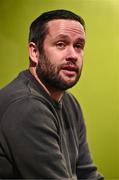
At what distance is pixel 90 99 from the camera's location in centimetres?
168

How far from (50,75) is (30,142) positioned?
0.29 metres

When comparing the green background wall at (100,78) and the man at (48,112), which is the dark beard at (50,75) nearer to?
the man at (48,112)

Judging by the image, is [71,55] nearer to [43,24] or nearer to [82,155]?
[43,24]

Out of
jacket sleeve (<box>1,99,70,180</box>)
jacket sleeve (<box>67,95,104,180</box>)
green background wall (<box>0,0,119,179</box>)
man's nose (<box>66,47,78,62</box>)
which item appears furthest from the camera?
green background wall (<box>0,0,119,179</box>)

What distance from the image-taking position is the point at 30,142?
0.91m

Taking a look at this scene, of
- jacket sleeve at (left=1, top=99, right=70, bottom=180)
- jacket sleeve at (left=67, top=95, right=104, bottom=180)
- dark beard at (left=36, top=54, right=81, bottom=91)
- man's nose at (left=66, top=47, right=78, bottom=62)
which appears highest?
man's nose at (left=66, top=47, right=78, bottom=62)

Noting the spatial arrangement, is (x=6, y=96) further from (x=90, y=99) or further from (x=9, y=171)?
(x=90, y=99)

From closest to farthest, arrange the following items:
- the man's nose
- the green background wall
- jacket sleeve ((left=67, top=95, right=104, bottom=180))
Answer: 1. the man's nose
2. jacket sleeve ((left=67, top=95, right=104, bottom=180))
3. the green background wall

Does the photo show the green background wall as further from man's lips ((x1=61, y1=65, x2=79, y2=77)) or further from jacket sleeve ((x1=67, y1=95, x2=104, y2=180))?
man's lips ((x1=61, y1=65, x2=79, y2=77))

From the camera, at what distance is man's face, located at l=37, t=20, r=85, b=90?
43.5 inches

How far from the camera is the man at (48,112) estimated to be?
919 mm

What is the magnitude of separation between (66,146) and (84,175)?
20cm

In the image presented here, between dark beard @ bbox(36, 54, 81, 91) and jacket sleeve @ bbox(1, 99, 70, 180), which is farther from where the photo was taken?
dark beard @ bbox(36, 54, 81, 91)

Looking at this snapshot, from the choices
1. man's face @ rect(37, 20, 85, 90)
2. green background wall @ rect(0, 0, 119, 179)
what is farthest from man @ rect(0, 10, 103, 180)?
green background wall @ rect(0, 0, 119, 179)
